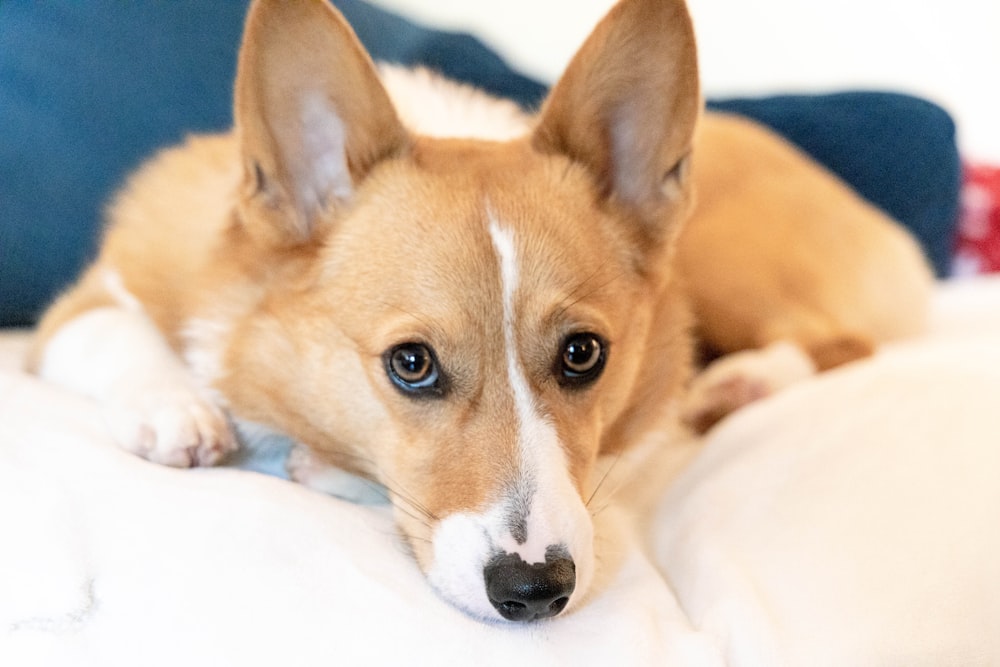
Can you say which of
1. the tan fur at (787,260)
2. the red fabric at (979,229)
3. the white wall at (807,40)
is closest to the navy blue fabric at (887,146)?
the red fabric at (979,229)

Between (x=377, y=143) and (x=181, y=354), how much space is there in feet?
1.73

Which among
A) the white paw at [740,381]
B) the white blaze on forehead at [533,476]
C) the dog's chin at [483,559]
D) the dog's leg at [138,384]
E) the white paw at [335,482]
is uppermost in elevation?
the white blaze on forehead at [533,476]

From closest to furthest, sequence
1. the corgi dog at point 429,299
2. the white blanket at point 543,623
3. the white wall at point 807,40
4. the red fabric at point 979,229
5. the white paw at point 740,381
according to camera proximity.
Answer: the white blanket at point 543,623 → the corgi dog at point 429,299 → the white paw at point 740,381 → the red fabric at point 979,229 → the white wall at point 807,40

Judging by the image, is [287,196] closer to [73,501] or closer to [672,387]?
[73,501]

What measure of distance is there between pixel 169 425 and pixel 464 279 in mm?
478

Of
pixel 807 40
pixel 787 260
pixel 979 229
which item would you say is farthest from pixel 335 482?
pixel 807 40

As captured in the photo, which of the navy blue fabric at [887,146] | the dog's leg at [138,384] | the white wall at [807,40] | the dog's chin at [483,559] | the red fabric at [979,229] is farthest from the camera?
the white wall at [807,40]

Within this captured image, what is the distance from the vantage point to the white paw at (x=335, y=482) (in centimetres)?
133

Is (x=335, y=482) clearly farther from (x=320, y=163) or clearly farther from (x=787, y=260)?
(x=787, y=260)

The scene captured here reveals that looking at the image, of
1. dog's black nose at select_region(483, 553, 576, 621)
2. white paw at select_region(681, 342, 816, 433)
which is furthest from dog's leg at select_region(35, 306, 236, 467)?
white paw at select_region(681, 342, 816, 433)

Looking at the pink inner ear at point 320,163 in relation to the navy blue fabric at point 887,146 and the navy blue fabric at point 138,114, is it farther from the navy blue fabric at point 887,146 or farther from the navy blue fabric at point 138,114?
the navy blue fabric at point 887,146

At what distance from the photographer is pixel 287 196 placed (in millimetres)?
1360

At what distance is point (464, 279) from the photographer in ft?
3.99

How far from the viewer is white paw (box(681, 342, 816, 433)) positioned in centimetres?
184
